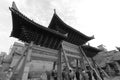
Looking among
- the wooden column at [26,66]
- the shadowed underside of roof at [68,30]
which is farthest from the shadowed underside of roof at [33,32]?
the shadowed underside of roof at [68,30]

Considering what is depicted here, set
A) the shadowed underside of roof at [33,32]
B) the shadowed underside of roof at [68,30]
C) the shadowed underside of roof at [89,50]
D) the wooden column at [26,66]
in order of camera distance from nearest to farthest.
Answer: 1. the wooden column at [26,66]
2. the shadowed underside of roof at [33,32]
3. the shadowed underside of roof at [68,30]
4. the shadowed underside of roof at [89,50]

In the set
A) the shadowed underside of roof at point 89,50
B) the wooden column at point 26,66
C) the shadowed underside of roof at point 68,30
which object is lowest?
the wooden column at point 26,66

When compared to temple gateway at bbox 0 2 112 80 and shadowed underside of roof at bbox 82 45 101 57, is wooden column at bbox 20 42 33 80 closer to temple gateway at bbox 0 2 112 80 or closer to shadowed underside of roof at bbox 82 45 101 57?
temple gateway at bbox 0 2 112 80

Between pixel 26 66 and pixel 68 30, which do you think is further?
pixel 68 30

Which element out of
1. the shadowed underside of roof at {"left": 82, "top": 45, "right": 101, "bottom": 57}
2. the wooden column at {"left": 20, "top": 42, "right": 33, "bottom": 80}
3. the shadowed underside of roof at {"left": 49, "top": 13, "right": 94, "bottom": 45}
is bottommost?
the wooden column at {"left": 20, "top": 42, "right": 33, "bottom": 80}

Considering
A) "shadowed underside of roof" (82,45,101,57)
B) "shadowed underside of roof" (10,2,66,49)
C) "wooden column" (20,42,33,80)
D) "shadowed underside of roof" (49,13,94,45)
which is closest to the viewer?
"wooden column" (20,42,33,80)

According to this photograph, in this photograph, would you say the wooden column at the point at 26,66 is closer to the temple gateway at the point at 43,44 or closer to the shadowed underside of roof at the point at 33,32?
the temple gateway at the point at 43,44

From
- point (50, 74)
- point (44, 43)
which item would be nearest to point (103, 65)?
point (50, 74)

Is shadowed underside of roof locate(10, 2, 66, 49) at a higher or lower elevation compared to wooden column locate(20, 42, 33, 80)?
higher

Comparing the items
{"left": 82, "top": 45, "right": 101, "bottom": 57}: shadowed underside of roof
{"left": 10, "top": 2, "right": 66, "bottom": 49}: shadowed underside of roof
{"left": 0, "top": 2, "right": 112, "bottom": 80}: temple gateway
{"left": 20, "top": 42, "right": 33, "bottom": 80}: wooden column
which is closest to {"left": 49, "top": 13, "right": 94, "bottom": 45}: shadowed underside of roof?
{"left": 0, "top": 2, "right": 112, "bottom": 80}: temple gateway

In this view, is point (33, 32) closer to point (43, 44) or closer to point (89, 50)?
point (43, 44)

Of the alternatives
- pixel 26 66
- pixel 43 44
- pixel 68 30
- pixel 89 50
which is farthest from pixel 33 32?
pixel 89 50

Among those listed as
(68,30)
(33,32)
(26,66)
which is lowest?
(26,66)

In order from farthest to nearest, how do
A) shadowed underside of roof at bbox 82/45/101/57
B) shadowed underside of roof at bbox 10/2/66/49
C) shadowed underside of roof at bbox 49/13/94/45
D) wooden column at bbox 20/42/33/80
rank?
1. shadowed underside of roof at bbox 82/45/101/57
2. shadowed underside of roof at bbox 49/13/94/45
3. shadowed underside of roof at bbox 10/2/66/49
4. wooden column at bbox 20/42/33/80
